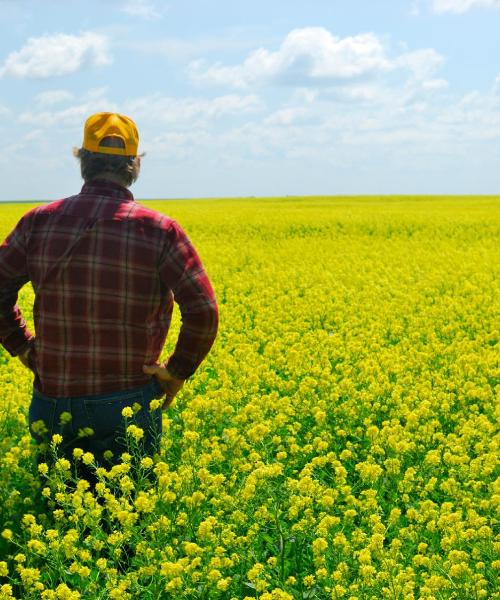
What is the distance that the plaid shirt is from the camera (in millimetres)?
3494

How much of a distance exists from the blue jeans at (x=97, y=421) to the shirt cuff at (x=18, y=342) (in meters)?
0.37

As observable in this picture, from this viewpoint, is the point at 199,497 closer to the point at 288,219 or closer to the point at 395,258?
the point at 395,258

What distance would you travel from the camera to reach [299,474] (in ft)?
14.6

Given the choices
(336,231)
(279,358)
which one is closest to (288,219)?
(336,231)

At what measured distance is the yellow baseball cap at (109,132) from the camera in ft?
11.5

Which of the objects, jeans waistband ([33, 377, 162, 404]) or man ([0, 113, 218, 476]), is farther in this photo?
jeans waistband ([33, 377, 162, 404])

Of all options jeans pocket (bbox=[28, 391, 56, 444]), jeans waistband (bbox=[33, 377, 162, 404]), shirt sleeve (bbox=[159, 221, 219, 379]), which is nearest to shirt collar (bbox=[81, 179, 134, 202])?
shirt sleeve (bbox=[159, 221, 219, 379])

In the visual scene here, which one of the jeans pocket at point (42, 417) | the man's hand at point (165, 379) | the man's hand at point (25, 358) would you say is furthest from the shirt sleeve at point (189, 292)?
the man's hand at point (25, 358)

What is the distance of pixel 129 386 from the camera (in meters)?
3.68

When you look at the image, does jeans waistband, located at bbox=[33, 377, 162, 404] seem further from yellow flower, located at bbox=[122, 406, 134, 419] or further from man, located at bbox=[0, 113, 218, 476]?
yellow flower, located at bbox=[122, 406, 134, 419]

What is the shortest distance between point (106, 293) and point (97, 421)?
0.65 meters

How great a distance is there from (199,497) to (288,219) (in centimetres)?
2465

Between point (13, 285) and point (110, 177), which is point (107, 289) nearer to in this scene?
point (110, 177)

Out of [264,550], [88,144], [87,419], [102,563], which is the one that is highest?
[88,144]
